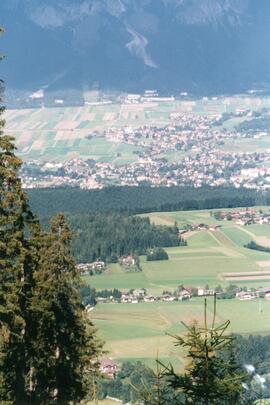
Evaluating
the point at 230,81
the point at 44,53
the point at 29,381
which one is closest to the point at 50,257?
the point at 29,381

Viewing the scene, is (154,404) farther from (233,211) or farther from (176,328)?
(233,211)

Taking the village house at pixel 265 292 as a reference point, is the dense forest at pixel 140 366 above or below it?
below

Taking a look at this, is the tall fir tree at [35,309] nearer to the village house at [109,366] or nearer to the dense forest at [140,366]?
the dense forest at [140,366]

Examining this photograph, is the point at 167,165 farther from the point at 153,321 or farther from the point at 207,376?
the point at 207,376

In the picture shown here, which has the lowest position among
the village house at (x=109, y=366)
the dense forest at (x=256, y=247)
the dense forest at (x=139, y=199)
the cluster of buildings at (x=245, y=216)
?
the village house at (x=109, y=366)

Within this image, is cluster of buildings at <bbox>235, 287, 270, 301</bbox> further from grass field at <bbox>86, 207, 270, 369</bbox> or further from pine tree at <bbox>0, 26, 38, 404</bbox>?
pine tree at <bbox>0, 26, 38, 404</bbox>

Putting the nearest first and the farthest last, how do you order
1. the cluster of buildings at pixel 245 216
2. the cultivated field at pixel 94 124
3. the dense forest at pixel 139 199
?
the cluster of buildings at pixel 245 216 < the dense forest at pixel 139 199 < the cultivated field at pixel 94 124

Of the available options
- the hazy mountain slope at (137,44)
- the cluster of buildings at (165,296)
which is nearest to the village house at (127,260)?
the cluster of buildings at (165,296)

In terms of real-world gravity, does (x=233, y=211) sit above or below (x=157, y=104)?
below
